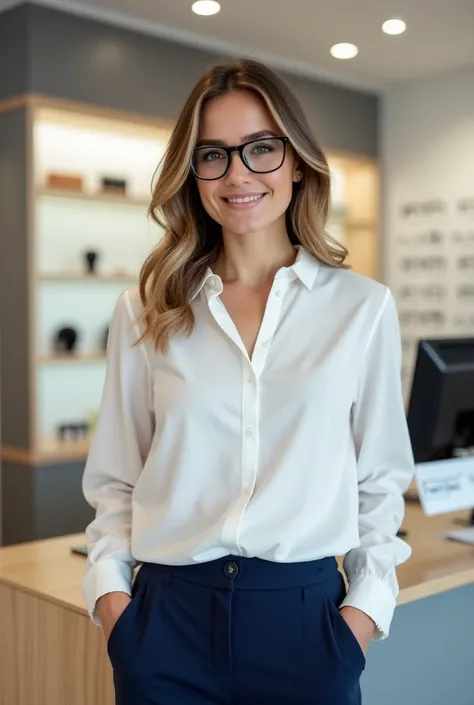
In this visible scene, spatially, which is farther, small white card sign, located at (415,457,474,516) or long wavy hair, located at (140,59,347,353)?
small white card sign, located at (415,457,474,516)

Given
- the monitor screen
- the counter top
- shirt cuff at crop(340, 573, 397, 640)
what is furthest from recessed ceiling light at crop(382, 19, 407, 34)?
shirt cuff at crop(340, 573, 397, 640)

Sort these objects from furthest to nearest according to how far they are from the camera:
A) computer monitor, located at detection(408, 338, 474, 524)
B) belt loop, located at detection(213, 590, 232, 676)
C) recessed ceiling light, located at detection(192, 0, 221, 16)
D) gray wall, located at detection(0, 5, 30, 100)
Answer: recessed ceiling light, located at detection(192, 0, 221, 16)
gray wall, located at detection(0, 5, 30, 100)
computer monitor, located at detection(408, 338, 474, 524)
belt loop, located at detection(213, 590, 232, 676)

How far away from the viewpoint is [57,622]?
1.99 metres

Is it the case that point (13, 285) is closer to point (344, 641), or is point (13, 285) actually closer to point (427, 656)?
point (427, 656)

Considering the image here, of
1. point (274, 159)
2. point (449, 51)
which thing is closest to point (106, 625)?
point (274, 159)

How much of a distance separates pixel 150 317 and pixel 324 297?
29 cm

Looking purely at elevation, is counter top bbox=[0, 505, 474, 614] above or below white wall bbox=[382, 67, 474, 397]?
below

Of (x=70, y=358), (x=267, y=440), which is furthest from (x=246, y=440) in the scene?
(x=70, y=358)

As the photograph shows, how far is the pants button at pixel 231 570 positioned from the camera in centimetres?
141

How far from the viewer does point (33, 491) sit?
4215 millimetres

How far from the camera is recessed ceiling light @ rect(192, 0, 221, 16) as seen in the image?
13.8ft

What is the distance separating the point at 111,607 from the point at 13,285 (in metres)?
2.95

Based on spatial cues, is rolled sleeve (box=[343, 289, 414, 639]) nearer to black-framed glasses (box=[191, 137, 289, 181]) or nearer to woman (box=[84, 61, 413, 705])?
woman (box=[84, 61, 413, 705])

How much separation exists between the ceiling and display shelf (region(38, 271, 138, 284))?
1.21 m
